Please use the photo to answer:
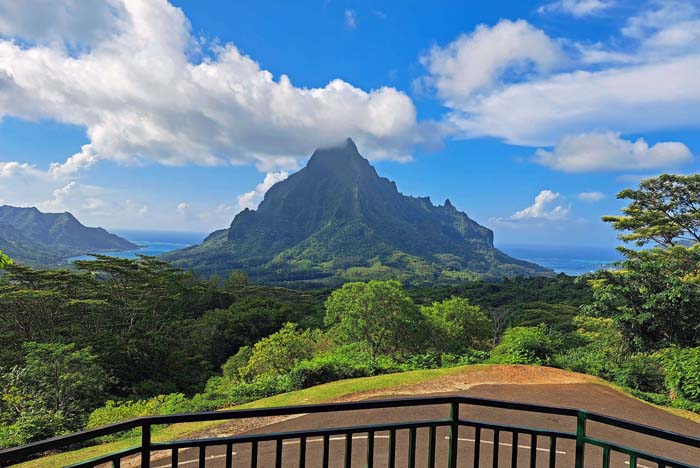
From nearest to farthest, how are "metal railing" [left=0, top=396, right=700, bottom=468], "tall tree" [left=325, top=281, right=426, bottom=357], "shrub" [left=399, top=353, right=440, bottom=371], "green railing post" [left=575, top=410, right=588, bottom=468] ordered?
1. "metal railing" [left=0, top=396, right=700, bottom=468]
2. "green railing post" [left=575, top=410, right=588, bottom=468]
3. "shrub" [left=399, top=353, right=440, bottom=371]
4. "tall tree" [left=325, top=281, right=426, bottom=357]

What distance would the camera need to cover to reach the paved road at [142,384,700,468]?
6.62 meters

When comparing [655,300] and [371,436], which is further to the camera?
[655,300]

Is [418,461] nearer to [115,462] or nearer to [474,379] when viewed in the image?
[115,462]

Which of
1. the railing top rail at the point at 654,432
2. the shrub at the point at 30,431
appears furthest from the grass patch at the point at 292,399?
the railing top rail at the point at 654,432

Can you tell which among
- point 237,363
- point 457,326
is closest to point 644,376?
point 457,326

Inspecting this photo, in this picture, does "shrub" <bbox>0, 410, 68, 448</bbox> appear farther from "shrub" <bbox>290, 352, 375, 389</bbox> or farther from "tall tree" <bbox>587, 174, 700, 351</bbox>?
"tall tree" <bbox>587, 174, 700, 351</bbox>

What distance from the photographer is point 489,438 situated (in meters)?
7.51

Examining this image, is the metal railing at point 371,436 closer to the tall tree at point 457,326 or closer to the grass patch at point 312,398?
the grass patch at point 312,398

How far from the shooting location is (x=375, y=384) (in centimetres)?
1186

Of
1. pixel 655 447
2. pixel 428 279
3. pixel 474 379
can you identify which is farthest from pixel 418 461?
pixel 428 279

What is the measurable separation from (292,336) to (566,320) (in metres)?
29.4

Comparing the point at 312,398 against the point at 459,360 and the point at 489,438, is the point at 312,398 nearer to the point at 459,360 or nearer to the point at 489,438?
the point at 489,438

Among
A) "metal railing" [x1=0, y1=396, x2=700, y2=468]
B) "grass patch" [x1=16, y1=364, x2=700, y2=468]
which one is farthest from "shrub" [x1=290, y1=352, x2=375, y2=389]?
"metal railing" [x1=0, y1=396, x2=700, y2=468]

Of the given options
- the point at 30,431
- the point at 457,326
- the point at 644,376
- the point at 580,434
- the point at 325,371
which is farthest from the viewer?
the point at 457,326
